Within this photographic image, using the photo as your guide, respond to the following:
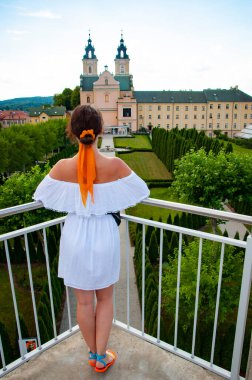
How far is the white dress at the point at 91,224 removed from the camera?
2262 mm

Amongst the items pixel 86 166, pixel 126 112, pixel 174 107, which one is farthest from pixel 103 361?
pixel 174 107

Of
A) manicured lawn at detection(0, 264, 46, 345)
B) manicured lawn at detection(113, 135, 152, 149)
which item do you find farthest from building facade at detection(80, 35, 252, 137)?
manicured lawn at detection(0, 264, 46, 345)

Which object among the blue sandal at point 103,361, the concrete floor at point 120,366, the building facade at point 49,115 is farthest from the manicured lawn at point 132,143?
the blue sandal at point 103,361

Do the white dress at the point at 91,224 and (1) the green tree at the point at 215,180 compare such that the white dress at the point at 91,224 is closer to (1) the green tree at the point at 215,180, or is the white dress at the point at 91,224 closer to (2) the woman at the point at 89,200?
(2) the woman at the point at 89,200

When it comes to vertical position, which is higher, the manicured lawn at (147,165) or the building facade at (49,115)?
the building facade at (49,115)

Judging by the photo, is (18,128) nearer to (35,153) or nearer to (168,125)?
(35,153)

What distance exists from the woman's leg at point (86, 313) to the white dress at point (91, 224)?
0.38ft

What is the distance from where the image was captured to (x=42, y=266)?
1110cm

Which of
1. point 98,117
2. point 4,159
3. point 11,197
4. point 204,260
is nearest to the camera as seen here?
point 98,117

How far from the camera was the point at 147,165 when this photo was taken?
28.5 meters

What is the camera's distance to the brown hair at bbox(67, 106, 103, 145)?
211 cm

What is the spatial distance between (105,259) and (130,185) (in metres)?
0.58

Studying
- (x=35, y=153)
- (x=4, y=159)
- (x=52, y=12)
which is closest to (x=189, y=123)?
(x=35, y=153)

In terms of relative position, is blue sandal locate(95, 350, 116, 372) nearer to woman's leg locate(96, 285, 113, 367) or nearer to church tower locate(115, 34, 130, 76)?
woman's leg locate(96, 285, 113, 367)
